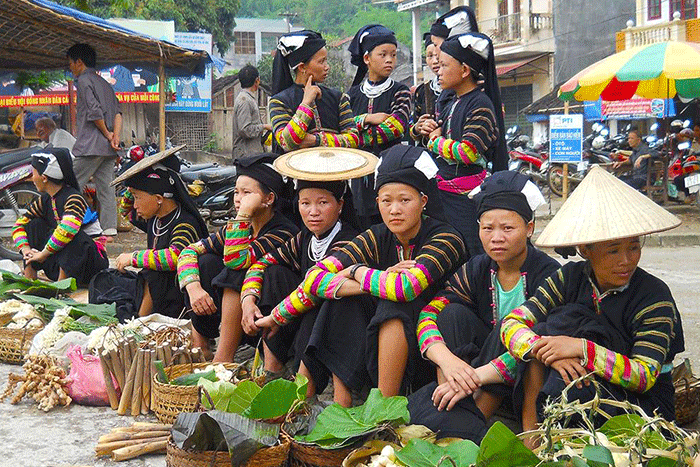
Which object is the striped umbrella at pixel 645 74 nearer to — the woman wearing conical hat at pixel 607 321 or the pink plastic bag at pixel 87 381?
the woman wearing conical hat at pixel 607 321

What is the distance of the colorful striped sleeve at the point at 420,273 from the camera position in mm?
3783

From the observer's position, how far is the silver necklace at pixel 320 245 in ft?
15.0

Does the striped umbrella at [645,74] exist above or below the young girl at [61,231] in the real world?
above

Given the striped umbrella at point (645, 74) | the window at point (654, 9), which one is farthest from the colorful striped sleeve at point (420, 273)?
the window at point (654, 9)

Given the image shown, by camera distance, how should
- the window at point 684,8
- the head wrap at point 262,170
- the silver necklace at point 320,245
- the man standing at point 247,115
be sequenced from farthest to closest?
1. the window at point 684,8
2. the man standing at point 247,115
3. the head wrap at point 262,170
4. the silver necklace at point 320,245

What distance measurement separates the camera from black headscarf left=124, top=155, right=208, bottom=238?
5.61 meters

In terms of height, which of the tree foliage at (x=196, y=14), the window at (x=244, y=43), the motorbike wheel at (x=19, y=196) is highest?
the window at (x=244, y=43)

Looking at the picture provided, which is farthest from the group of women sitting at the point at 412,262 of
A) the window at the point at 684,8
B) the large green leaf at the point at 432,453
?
the window at the point at 684,8

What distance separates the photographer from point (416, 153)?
402 cm

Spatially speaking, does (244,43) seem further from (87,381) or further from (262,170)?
(87,381)

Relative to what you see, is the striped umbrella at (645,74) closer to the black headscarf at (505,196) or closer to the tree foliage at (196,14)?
the black headscarf at (505,196)

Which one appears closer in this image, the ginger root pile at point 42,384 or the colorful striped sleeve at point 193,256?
the ginger root pile at point 42,384

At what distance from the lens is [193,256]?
5215 millimetres

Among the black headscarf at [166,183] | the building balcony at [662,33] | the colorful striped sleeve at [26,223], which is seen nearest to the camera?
the black headscarf at [166,183]
